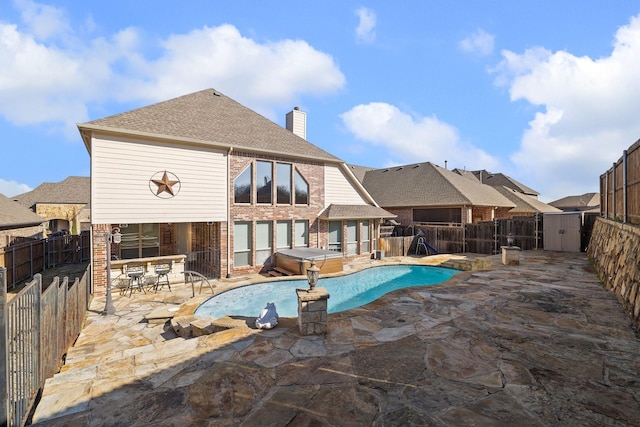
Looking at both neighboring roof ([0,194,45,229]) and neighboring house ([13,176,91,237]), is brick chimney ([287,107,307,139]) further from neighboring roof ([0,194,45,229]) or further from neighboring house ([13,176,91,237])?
neighboring house ([13,176,91,237])

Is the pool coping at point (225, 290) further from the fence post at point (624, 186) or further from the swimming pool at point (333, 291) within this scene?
the fence post at point (624, 186)

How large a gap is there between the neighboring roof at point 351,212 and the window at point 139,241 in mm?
8679

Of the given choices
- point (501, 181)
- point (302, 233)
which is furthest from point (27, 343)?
point (501, 181)

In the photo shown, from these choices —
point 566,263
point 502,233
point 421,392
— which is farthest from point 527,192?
point 421,392

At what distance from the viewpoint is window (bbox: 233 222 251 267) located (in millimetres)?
13508

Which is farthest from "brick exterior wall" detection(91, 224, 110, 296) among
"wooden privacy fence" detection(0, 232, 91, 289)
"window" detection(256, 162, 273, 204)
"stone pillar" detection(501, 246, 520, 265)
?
"stone pillar" detection(501, 246, 520, 265)

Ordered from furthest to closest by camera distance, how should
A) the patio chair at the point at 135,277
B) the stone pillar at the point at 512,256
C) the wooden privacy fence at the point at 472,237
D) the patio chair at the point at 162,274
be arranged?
1. the wooden privacy fence at the point at 472,237
2. the stone pillar at the point at 512,256
3. the patio chair at the point at 162,274
4. the patio chair at the point at 135,277

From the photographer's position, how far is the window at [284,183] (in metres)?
14.8

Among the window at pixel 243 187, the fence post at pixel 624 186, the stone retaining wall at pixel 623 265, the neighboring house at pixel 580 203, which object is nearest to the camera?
the stone retaining wall at pixel 623 265

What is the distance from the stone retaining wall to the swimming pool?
6101mm

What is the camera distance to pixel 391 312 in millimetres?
6609

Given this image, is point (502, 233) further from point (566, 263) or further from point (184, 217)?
point (184, 217)

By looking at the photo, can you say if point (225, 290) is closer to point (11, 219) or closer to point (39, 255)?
point (39, 255)

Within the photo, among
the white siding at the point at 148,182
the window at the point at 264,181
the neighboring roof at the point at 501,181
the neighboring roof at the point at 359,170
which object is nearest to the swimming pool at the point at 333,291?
the white siding at the point at 148,182
